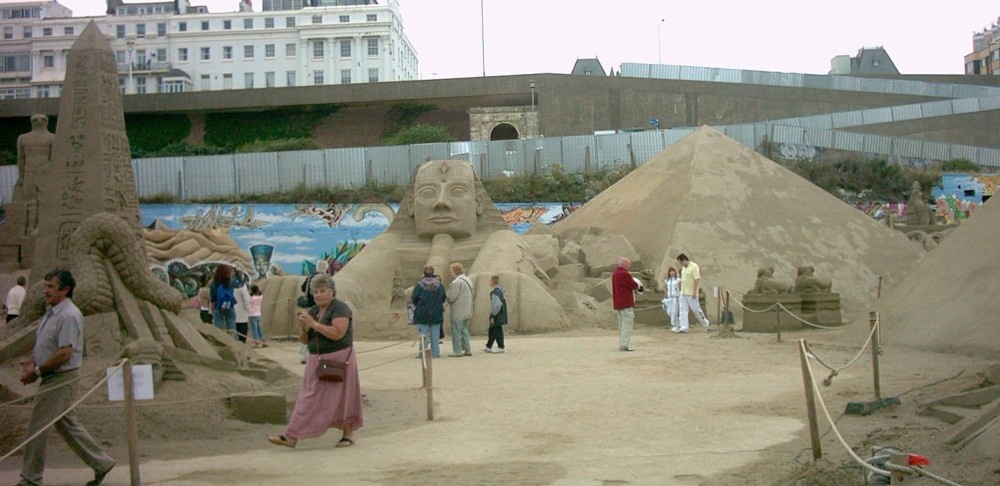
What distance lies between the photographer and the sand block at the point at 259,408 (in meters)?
9.05

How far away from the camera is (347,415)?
816 centimetres

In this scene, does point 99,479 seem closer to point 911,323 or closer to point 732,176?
point 911,323

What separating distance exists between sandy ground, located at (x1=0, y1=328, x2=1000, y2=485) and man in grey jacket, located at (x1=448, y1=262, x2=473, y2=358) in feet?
4.77

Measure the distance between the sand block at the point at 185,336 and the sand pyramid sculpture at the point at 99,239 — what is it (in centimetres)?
1

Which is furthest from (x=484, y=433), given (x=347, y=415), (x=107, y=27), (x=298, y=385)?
(x=107, y=27)

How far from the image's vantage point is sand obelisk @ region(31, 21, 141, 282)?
974cm

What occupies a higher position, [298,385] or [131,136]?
[131,136]

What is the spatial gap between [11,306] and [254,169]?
23.0 meters

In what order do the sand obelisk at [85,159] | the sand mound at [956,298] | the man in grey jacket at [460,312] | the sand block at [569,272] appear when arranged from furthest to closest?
the sand block at [569,272] → the man in grey jacket at [460,312] → the sand mound at [956,298] → the sand obelisk at [85,159]

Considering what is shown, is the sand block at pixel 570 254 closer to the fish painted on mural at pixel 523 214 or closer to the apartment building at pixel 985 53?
the fish painted on mural at pixel 523 214

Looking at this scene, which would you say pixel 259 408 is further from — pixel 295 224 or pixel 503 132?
pixel 503 132

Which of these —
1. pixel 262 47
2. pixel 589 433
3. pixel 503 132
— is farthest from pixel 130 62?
pixel 589 433

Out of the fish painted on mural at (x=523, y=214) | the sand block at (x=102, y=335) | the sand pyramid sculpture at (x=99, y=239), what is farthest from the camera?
the fish painted on mural at (x=523, y=214)

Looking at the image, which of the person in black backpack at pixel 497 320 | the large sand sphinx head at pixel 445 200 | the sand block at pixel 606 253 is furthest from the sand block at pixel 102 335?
the sand block at pixel 606 253
